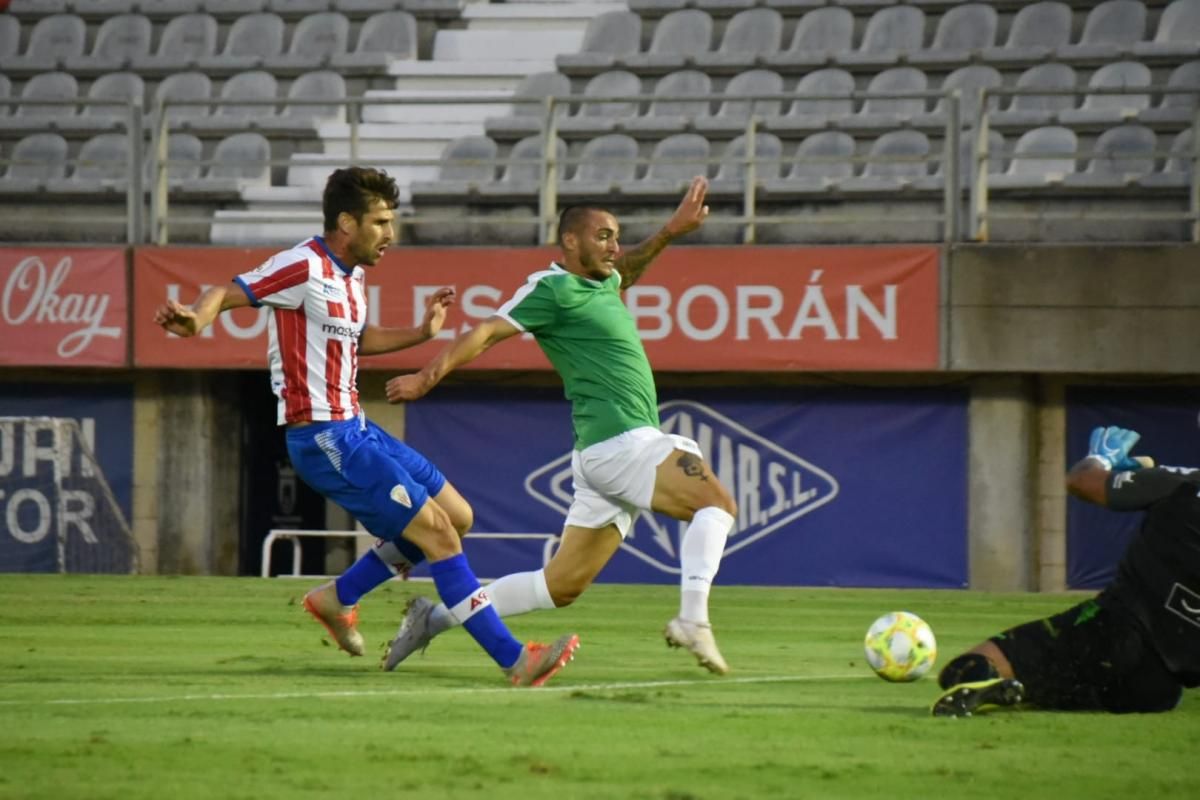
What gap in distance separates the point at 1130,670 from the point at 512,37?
51.6ft

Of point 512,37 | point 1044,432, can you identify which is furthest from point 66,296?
point 1044,432

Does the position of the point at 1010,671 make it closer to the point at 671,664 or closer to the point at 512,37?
the point at 671,664

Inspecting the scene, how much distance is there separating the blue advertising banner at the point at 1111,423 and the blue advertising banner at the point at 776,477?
0.99 metres

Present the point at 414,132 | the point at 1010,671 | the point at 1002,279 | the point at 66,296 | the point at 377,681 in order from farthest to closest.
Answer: the point at 414,132, the point at 66,296, the point at 1002,279, the point at 377,681, the point at 1010,671

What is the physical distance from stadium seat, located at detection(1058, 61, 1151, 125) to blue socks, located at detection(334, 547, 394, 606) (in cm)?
1083

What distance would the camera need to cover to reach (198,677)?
27.2 feet

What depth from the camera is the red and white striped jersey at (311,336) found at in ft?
26.9

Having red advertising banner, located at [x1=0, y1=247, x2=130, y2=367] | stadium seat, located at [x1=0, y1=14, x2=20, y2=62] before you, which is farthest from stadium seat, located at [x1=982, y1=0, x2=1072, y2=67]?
stadium seat, located at [x1=0, y1=14, x2=20, y2=62]

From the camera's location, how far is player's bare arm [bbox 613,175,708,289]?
29.9 ft

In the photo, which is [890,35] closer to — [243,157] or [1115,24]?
[1115,24]

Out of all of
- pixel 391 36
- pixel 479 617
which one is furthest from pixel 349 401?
pixel 391 36

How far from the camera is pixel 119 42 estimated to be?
22.2 metres

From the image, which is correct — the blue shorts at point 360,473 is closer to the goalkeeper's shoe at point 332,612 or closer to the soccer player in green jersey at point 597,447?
the soccer player in green jersey at point 597,447

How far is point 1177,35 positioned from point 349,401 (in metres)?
12.7
